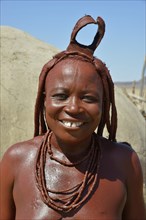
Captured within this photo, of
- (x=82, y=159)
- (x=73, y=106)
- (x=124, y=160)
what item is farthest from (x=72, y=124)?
(x=124, y=160)

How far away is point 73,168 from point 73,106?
255 mm

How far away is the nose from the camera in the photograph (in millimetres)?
1785

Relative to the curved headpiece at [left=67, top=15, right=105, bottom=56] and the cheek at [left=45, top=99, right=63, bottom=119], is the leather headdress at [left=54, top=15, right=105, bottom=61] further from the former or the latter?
the cheek at [left=45, top=99, right=63, bottom=119]

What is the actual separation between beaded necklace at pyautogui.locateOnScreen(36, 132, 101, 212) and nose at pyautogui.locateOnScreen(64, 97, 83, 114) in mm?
217

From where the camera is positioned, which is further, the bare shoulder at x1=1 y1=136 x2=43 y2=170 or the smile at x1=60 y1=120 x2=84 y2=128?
the bare shoulder at x1=1 y1=136 x2=43 y2=170

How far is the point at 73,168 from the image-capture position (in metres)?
1.91

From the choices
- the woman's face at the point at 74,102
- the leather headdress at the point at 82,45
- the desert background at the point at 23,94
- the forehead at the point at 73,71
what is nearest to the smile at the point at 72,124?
the woman's face at the point at 74,102

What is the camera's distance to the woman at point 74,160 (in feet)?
5.98

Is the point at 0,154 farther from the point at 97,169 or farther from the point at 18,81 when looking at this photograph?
the point at 97,169

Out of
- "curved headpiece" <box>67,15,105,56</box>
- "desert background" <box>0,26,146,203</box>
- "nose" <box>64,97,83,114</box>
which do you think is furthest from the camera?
"desert background" <box>0,26,146,203</box>

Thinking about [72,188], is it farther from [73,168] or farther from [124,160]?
[124,160]

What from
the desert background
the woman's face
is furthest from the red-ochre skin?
the desert background

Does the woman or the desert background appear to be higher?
the woman

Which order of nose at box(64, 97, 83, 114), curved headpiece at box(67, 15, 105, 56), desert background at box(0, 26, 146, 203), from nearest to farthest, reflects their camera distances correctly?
1. nose at box(64, 97, 83, 114)
2. curved headpiece at box(67, 15, 105, 56)
3. desert background at box(0, 26, 146, 203)
